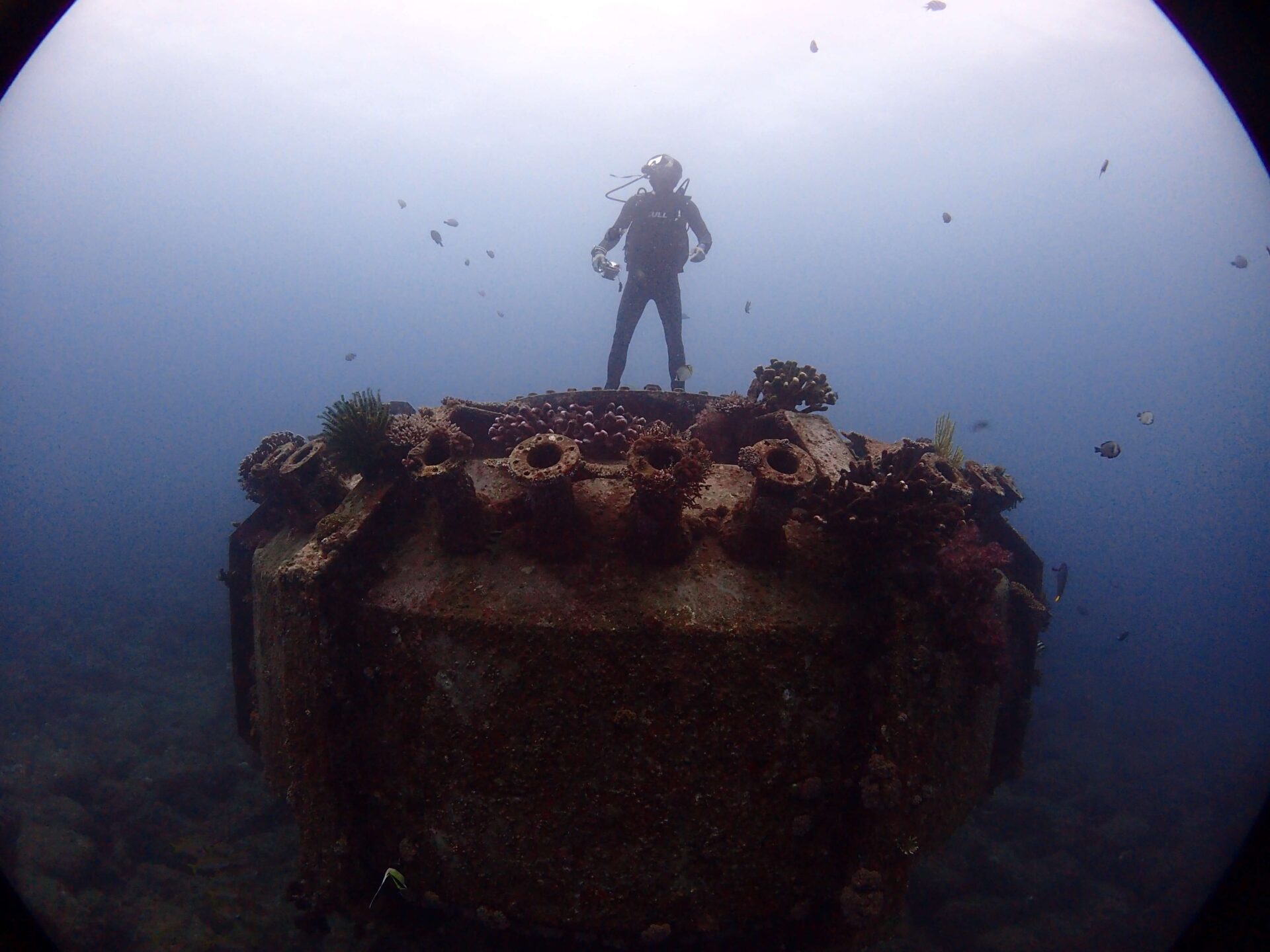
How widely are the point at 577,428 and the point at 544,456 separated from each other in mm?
1915

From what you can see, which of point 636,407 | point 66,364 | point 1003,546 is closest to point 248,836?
point 636,407

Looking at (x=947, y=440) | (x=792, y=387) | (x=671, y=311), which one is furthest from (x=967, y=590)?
(x=671, y=311)

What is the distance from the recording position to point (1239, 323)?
4867 inches

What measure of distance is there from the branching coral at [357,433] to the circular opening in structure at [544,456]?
1.23m

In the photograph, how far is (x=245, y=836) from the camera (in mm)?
7617

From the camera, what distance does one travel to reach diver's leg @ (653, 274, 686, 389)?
403 inches

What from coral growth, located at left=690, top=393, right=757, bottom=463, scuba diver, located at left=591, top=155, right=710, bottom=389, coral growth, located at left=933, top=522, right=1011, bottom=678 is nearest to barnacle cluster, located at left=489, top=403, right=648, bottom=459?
coral growth, located at left=690, top=393, right=757, bottom=463

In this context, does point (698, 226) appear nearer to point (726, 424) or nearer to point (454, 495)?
point (726, 424)

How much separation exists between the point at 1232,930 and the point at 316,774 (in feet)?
14.4

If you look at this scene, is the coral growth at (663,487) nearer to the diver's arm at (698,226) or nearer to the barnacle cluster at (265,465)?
the barnacle cluster at (265,465)

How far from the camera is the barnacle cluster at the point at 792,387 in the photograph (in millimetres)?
5871

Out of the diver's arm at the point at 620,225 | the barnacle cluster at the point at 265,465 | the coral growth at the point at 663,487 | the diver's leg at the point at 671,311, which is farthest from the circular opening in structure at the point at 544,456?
the diver's arm at the point at 620,225

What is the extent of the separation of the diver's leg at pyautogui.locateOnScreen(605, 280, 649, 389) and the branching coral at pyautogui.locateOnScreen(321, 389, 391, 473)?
5.77 metres

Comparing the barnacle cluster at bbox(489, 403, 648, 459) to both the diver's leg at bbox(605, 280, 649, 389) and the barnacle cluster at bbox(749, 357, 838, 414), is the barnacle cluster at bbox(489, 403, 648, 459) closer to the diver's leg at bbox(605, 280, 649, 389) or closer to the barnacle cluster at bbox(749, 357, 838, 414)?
the barnacle cluster at bbox(749, 357, 838, 414)
